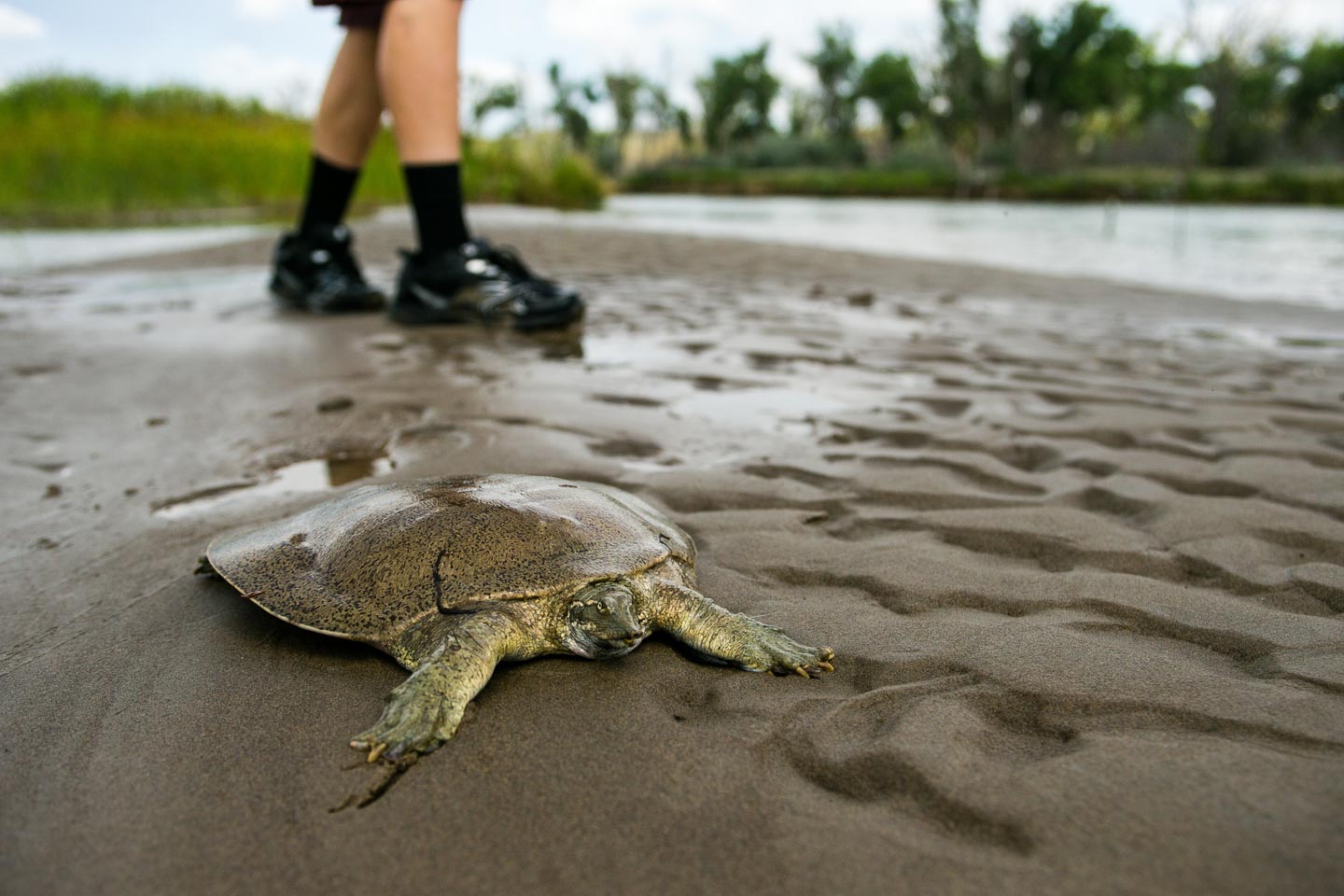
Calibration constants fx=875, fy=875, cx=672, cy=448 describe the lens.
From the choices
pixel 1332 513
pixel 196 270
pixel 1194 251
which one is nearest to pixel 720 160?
pixel 1194 251

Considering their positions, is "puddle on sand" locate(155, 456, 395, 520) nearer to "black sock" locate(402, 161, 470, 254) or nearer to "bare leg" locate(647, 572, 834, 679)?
"bare leg" locate(647, 572, 834, 679)

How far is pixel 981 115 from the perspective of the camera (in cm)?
5175

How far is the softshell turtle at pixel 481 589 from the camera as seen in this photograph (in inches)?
54.4

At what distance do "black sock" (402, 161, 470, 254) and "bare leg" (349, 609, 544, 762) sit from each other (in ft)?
9.13

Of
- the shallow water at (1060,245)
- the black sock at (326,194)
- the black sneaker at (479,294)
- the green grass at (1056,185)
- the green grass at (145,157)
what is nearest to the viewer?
the black sneaker at (479,294)

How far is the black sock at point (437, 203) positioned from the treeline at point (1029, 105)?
27364 millimetres

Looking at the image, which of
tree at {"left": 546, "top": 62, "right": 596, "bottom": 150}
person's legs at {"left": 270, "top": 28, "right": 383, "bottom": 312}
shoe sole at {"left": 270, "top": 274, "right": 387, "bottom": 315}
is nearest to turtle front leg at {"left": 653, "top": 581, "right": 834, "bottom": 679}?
person's legs at {"left": 270, "top": 28, "right": 383, "bottom": 312}

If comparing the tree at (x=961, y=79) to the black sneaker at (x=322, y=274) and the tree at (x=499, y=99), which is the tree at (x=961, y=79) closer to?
the tree at (x=499, y=99)

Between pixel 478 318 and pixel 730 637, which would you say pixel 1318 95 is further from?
pixel 730 637

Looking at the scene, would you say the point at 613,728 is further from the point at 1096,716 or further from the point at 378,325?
the point at 378,325

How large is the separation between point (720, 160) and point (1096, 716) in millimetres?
63557

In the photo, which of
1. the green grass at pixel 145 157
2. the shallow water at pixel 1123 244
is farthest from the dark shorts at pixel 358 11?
the green grass at pixel 145 157

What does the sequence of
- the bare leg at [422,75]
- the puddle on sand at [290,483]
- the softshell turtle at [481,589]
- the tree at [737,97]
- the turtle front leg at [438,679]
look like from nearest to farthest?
the turtle front leg at [438,679] → the softshell turtle at [481,589] → the puddle on sand at [290,483] → the bare leg at [422,75] → the tree at [737,97]

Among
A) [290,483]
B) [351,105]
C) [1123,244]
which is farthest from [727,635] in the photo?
[1123,244]
